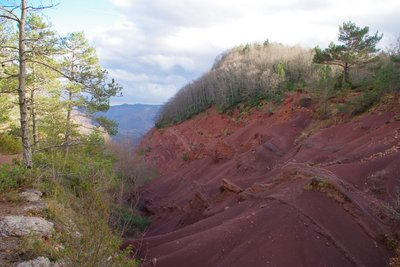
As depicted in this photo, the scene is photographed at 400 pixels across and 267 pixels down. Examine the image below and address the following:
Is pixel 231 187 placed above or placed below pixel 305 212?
below

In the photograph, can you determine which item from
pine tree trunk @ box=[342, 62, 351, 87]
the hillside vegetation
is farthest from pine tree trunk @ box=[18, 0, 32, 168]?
pine tree trunk @ box=[342, 62, 351, 87]

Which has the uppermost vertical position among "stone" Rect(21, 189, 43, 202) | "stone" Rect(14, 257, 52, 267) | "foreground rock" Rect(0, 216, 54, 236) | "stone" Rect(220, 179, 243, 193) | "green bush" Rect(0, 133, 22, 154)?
"green bush" Rect(0, 133, 22, 154)

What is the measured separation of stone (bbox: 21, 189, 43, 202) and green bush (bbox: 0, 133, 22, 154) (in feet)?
56.6

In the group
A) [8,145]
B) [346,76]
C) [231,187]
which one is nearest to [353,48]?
[346,76]

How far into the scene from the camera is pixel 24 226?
867 centimetres

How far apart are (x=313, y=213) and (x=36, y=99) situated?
12987 mm

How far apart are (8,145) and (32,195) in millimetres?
18016

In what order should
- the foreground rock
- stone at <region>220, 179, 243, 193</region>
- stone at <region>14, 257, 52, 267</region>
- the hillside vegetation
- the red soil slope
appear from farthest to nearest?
1. the hillside vegetation
2. stone at <region>220, 179, 243, 193</region>
3. the red soil slope
4. the foreground rock
5. stone at <region>14, 257, 52, 267</region>

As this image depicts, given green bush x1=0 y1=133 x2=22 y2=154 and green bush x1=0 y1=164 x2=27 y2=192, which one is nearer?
green bush x1=0 y1=164 x2=27 y2=192

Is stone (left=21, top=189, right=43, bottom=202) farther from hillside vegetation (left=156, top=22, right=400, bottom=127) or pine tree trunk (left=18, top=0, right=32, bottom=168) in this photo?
hillside vegetation (left=156, top=22, right=400, bottom=127)

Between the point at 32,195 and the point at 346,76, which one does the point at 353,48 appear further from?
the point at 32,195

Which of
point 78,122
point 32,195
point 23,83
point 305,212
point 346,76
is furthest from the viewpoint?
point 346,76

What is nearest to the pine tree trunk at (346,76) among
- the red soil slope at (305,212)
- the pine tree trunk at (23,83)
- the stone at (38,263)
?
the red soil slope at (305,212)

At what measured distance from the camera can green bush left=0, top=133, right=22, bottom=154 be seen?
26.8m
